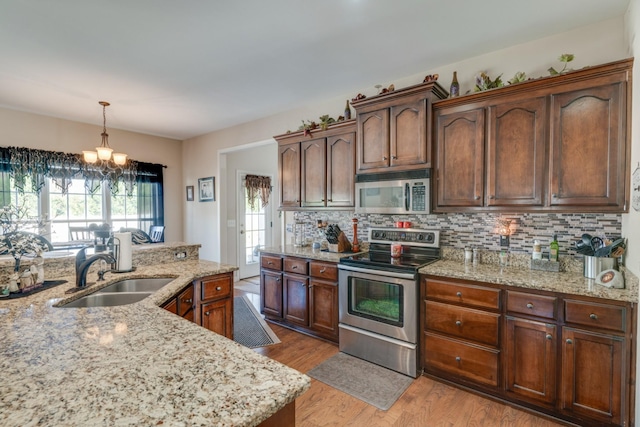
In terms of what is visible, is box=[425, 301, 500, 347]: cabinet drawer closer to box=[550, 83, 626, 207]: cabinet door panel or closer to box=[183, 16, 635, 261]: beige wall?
box=[550, 83, 626, 207]: cabinet door panel

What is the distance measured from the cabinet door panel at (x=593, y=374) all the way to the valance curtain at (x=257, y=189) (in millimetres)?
4958

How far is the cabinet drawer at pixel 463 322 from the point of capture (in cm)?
218

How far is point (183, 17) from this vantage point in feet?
7.05

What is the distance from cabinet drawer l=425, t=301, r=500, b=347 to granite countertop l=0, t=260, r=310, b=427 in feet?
5.83

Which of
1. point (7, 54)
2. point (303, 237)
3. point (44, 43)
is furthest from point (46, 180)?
point (303, 237)

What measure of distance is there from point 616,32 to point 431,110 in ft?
4.30

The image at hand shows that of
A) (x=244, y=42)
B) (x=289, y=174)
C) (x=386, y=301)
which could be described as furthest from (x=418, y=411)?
(x=244, y=42)

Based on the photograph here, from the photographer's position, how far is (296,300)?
3.35 m

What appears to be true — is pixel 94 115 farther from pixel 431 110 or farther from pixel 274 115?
pixel 431 110

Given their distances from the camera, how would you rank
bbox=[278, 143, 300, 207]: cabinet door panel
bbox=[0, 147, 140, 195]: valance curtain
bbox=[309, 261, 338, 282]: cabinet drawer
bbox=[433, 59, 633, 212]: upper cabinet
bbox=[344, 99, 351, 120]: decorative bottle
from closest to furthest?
bbox=[433, 59, 633, 212]: upper cabinet, bbox=[309, 261, 338, 282]: cabinet drawer, bbox=[344, 99, 351, 120]: decorative bottle, bbox=[278, 143, 300, 207]: cabinet door panel, bbox=[0, 147, 140, 195]: valance curtain

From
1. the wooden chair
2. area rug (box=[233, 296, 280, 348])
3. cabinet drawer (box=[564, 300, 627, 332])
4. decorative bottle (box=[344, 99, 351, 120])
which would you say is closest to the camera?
cabinet drawer (box=[564, 300, 627, 332])

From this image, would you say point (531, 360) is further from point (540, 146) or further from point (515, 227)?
point (540, 146)

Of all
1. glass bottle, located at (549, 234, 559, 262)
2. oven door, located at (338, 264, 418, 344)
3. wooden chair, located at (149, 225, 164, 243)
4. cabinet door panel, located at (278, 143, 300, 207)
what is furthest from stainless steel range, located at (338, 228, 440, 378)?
wooden chair, located at (149, 225, 164, 243)

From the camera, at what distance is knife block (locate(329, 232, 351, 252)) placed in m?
3.38
